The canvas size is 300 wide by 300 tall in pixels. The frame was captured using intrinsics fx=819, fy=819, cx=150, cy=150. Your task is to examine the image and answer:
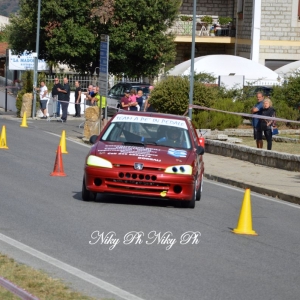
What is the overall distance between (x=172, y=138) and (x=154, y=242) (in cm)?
384

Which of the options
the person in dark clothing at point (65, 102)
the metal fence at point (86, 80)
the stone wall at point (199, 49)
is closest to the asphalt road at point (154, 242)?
the person in dark clothing at point (65, 102)

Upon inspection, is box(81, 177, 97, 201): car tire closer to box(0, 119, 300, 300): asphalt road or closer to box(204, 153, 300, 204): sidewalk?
box(0, 119, 300, 300): asphalt road

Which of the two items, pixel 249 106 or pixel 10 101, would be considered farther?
pixel 10 101

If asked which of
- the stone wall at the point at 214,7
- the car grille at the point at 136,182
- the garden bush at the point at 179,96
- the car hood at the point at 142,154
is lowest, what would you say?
the car grille at the point at 136,182

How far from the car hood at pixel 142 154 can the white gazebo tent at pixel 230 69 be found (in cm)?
2143

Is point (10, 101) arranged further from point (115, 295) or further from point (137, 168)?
point (115, 295)

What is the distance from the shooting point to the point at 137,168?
40.3 ft

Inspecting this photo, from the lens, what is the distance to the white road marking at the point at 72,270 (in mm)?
7214

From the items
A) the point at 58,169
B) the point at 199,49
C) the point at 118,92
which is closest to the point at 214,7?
the point at 199,49

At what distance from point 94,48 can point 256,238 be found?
31.9 m

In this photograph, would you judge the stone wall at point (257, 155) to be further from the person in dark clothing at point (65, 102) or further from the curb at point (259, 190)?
the person in dark clothing at point (65, 102)

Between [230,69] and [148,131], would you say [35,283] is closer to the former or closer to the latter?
[148,131]

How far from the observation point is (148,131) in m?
13.6

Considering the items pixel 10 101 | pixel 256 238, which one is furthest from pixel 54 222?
pixel 10 101
